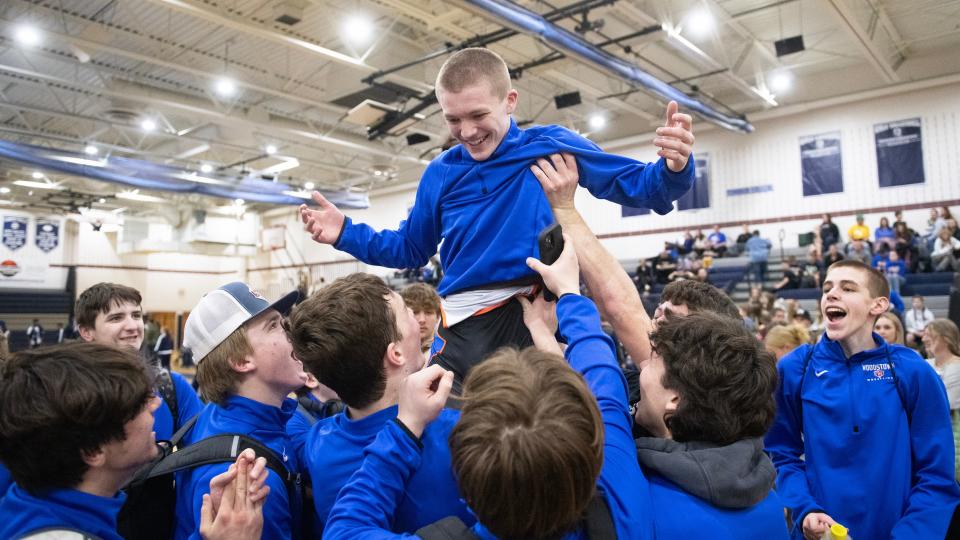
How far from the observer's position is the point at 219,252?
25.5 m

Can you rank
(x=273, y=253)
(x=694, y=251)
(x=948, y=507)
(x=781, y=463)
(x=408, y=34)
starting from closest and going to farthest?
(x=948, y=507) → (x=781, y=463) → (x=408, y=34) → (x=694, y=251) → (x=273, y=253)

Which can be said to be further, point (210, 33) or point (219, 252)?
point (219, 252)

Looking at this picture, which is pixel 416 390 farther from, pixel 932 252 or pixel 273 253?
pixel 273 253

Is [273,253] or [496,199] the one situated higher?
[273,253]

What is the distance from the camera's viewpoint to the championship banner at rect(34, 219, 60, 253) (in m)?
23.2

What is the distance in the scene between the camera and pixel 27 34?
986 cm

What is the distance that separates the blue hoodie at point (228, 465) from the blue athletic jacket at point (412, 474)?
124 millimetres

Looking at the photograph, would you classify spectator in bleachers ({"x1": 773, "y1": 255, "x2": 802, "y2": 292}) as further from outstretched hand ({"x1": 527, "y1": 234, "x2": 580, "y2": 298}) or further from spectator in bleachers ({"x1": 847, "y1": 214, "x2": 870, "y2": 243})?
outstretched hand ({"x1": 527, "y1": 234, "x2": 580, "y2": 298})

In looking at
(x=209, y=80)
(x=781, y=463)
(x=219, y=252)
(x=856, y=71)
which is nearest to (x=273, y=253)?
(x=219, y=252)

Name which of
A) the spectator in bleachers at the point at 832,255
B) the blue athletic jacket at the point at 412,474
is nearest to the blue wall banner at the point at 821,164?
the spectator in bleachers at the point at 832,255

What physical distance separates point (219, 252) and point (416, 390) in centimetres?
2614

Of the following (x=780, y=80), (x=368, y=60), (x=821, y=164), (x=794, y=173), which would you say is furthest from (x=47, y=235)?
(x=821, y=164)

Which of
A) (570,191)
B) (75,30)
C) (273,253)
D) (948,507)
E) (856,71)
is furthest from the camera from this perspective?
(273,253)

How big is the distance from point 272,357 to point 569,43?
28.5 ft
